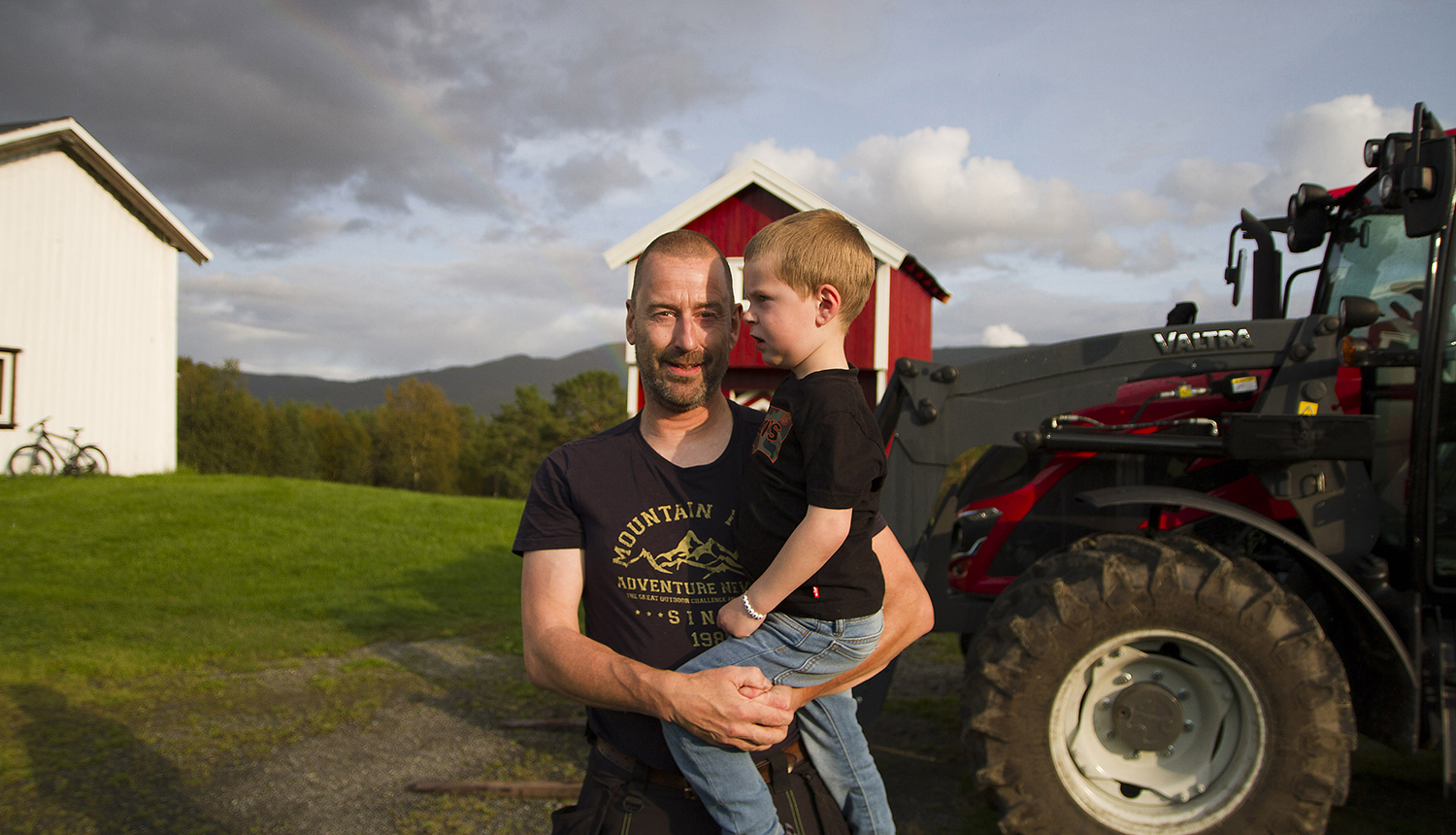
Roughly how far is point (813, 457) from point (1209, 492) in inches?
124

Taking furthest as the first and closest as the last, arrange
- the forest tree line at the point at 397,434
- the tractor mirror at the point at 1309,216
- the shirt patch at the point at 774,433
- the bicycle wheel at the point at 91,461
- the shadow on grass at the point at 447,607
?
1. the forest tree line at the point at 397,434
2. the bicycle wheel at the point at 91,461
3. the shadow on grass at the point at 447,607
4. the tractor mirror at the point at 1309,216
5. the shirt patch at the point at 774,433

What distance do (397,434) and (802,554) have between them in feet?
320

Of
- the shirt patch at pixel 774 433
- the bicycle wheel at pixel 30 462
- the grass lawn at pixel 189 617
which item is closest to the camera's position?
the shirt patch at pixel 774 433

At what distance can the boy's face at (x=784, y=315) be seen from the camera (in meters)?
1.82

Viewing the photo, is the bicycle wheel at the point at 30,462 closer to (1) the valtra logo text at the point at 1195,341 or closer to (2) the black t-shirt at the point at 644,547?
(2) the black t-shirt at the point at 644,547

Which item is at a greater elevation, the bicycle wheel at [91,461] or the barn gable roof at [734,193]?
the barn gable roof at [734,193]

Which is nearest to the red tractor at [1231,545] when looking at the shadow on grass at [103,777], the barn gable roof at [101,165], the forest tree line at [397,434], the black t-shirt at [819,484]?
the black t-shirt at [819,484]

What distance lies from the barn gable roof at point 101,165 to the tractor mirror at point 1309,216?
64.4 ft

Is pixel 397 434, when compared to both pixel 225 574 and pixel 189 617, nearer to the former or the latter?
pixel 225 574

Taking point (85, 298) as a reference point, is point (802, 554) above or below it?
below

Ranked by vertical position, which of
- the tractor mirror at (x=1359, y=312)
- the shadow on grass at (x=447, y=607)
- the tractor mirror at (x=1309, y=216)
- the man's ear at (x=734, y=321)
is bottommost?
the shadow on grass at (x=447, y=607)

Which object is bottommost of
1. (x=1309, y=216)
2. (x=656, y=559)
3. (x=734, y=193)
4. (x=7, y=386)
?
(x=656, y=559)

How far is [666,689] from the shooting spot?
5.29 ft

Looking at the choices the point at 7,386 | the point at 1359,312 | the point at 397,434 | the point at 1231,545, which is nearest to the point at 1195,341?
the point at 1359,312
